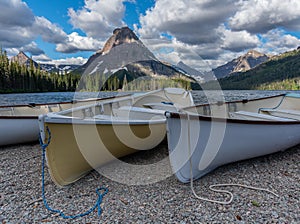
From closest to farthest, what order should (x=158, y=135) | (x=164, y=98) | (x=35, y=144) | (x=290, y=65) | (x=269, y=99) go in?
1. (x=158, y=135)
2. (x=35, y=144)
3. (x=269, y=99)
4. (x=164, y=98)
5. (x=290, y=65)

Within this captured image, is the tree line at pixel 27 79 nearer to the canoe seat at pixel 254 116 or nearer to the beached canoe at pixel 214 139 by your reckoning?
the canoe seat at pixel 254 116

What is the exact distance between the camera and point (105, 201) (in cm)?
381

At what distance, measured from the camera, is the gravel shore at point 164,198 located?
3303 millimetres

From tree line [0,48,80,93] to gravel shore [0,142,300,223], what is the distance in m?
62.4

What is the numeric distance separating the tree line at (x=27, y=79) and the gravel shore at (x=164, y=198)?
62443 mm

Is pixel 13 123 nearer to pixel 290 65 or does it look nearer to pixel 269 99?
pixel 269 99

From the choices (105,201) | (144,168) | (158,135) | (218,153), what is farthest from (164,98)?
(105,201)

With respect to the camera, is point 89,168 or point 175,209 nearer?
point 175,209

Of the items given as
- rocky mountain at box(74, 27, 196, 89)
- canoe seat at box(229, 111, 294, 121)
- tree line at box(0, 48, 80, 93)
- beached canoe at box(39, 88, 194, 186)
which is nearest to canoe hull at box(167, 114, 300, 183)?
canoe seat at box(229, 111, 294, 121)

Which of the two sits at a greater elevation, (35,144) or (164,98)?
(164,98)

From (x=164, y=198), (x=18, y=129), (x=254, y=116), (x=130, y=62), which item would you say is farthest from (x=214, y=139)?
(x=130, y=62)

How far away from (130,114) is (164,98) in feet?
16.1

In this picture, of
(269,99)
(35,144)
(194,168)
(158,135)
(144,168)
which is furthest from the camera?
(269,99)

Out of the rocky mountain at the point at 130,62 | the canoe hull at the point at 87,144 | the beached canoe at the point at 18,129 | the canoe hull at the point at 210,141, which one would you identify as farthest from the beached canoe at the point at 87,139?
the rocky mountain at the point at 130,62
